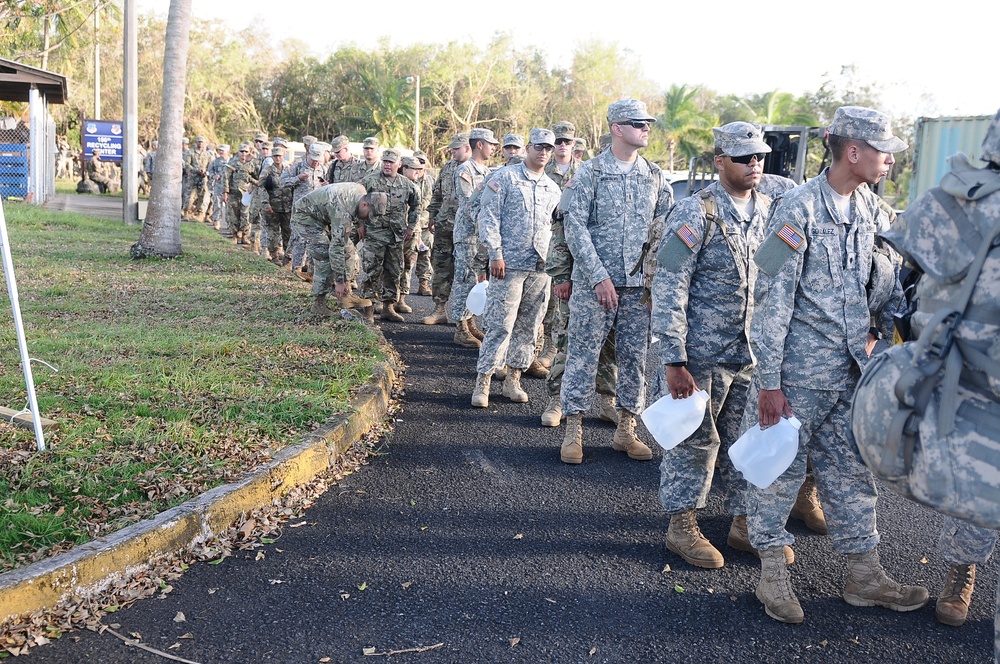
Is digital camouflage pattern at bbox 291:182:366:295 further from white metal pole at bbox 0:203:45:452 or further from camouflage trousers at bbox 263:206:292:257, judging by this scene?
camouflage trousers at bbox 263:206:292:257

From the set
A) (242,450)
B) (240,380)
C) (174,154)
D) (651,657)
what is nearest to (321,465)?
(242,450)

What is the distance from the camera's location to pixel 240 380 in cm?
646

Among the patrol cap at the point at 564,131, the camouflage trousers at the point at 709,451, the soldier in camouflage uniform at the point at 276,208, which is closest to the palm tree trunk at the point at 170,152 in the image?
the soldier in camouflage uniform at the point at 276,208

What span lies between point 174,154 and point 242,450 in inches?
382

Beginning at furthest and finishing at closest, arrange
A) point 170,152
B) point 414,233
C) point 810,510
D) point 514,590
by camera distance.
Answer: point 170,152 < point 414,233 < point 810,510 < point 514,590

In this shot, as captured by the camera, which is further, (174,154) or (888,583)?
(174,154)

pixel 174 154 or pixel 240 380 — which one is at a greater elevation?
pixel 174 154

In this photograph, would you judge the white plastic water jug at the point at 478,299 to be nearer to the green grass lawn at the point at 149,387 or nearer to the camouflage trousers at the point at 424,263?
the green grass lawn at the point at 149,387

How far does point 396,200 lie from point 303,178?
3.73 meters

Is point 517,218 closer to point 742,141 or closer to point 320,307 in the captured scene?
point 742,141

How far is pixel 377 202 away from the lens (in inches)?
382

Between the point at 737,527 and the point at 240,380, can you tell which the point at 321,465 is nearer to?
the point at 240,380

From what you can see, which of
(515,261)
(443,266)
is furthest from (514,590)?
(443,266)

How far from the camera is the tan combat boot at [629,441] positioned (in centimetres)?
571
